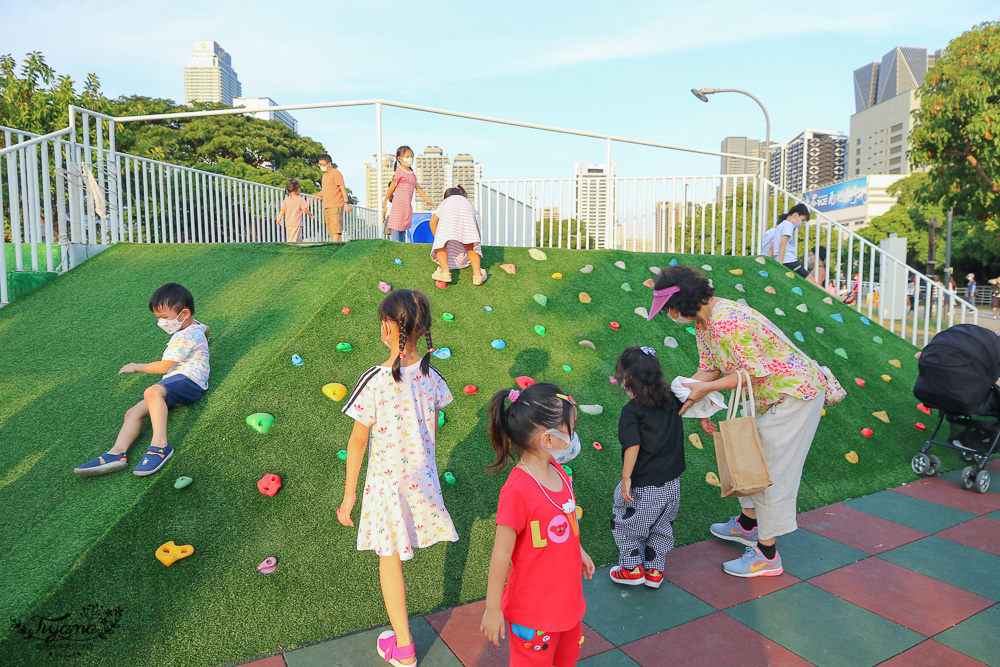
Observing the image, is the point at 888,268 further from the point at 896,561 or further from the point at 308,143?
the point at 308,143

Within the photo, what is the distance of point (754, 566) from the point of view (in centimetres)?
358

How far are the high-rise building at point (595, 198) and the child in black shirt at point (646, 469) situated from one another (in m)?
6.19

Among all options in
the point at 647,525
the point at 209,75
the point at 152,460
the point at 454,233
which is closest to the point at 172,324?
the point at 152,460

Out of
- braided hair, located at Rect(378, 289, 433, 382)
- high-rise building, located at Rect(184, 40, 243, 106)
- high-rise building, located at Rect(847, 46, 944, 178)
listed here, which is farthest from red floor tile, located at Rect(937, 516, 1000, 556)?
high-rise building, located at Rect(184, 40, 243, 106)

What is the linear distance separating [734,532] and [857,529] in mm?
1082

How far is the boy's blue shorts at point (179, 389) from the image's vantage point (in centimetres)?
399

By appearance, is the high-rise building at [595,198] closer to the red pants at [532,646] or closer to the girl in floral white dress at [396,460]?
the girl in floral white dress at [396,460]

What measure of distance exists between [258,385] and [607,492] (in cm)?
271

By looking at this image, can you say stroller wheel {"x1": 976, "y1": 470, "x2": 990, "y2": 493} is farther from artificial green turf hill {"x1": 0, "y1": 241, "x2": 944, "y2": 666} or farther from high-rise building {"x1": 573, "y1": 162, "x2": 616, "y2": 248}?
high-rise building {"x1": 573, "y1": 162, "x2": 616, "y2": 248}

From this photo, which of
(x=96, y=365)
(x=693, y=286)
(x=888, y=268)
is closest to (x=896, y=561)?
(x=693, y=286)

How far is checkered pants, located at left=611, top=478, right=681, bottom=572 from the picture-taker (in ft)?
11.2

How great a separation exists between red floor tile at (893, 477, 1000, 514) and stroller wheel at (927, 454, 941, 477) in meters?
0.06

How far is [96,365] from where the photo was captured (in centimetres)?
480

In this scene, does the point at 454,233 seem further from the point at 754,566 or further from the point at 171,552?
the point at 754,566
